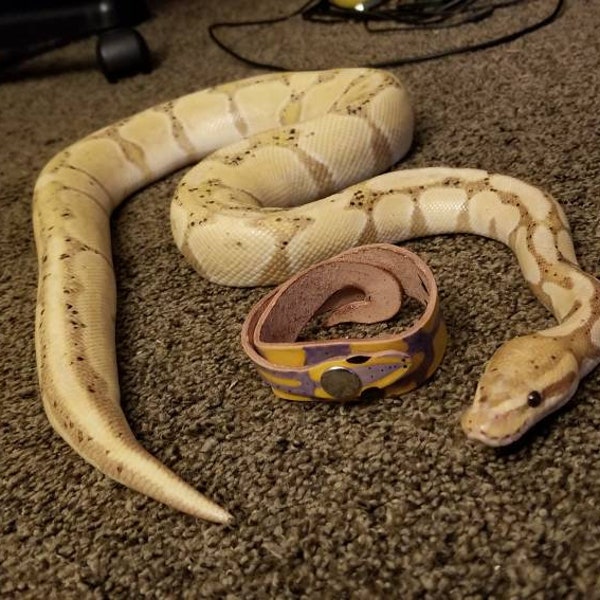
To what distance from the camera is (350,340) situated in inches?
35.3

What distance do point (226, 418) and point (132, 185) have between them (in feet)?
2.81

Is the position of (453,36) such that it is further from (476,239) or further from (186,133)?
(476,239)

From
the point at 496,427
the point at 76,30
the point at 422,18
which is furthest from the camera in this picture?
the point at 76,30

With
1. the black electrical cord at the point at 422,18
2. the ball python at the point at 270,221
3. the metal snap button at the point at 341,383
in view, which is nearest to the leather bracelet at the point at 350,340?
the metal snap button at the point at 341,383

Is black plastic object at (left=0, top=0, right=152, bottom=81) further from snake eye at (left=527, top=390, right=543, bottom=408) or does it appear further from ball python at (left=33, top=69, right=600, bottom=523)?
snake eye at (left=527, top=390, right=543, bottom=408)

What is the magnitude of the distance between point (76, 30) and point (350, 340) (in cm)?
203

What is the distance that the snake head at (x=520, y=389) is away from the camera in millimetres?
817

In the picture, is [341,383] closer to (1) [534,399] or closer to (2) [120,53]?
(1) [534,399]

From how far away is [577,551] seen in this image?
74 centimetres

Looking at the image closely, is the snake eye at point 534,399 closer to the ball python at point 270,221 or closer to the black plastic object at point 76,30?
the ball python at point 270,221

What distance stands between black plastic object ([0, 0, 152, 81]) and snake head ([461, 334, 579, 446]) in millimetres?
1800

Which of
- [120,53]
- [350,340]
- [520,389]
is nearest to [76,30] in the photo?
[120,53]

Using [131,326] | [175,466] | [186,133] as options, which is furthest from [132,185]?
[175,466]

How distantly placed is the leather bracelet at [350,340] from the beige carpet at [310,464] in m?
0.05
